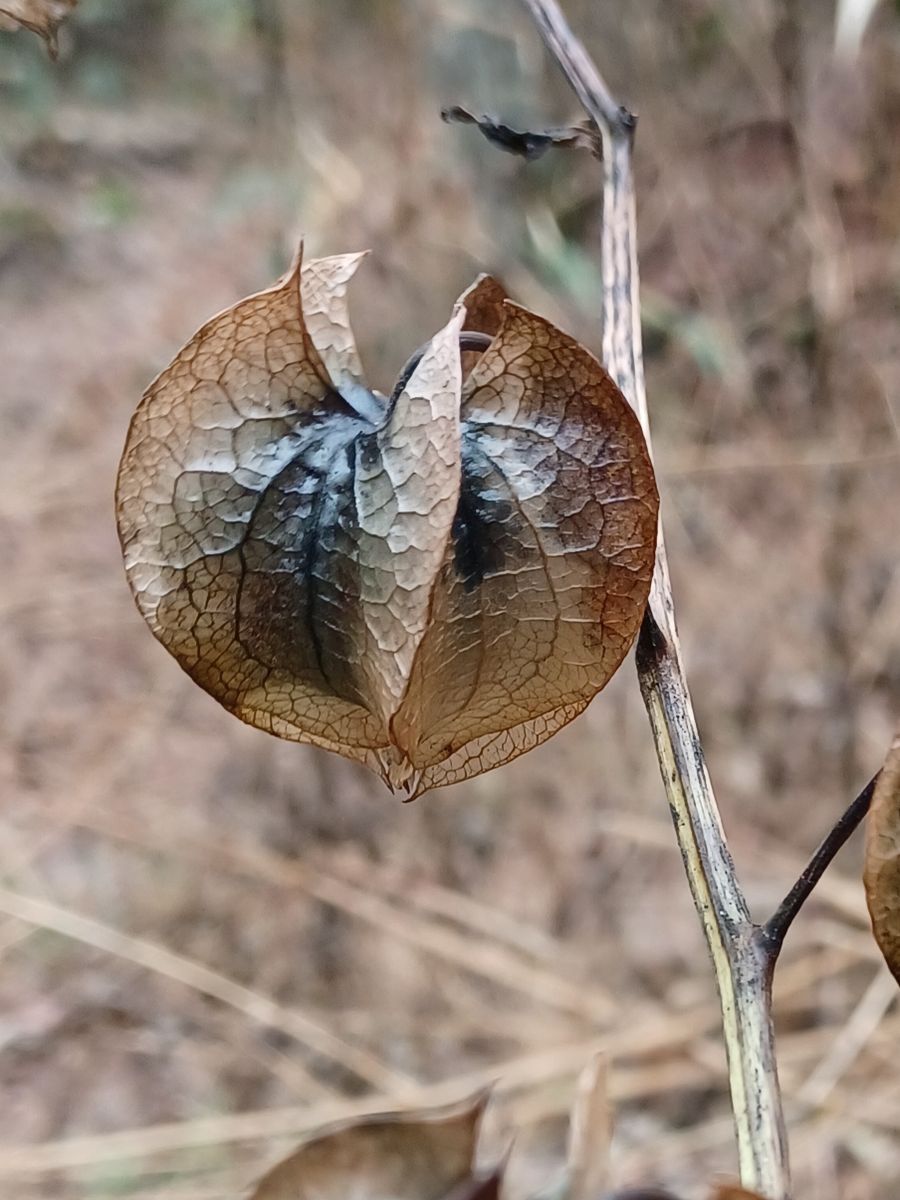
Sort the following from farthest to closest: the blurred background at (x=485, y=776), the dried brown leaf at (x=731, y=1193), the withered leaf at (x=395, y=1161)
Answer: the blurred background at (x=485, y=776) < the withered leaf at (x=395, y=1161) < the dried brown leaf at (x=731, y=1193)

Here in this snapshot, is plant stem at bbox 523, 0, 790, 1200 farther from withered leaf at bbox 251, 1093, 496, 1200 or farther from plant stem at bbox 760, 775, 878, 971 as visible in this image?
withered leaf at bbox 251, 1093, 496, 1200

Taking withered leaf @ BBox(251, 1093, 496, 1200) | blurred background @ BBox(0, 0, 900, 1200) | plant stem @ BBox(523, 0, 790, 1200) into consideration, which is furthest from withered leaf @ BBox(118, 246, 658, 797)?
blurred background @ BBox(0, 0, 900, 1200)

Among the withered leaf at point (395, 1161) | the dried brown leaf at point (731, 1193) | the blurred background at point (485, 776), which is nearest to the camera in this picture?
the dried brown leaf at point (731, 1193)

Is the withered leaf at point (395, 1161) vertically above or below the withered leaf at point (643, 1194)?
below

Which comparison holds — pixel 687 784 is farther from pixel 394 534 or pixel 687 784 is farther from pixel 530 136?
pixel 530 136

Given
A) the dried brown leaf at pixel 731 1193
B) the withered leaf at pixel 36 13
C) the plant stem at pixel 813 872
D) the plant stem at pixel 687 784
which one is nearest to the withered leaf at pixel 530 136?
the plant stem at pixel 687 784

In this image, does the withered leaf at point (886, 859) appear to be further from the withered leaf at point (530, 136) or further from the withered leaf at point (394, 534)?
the withered leaf at point (530, 136)

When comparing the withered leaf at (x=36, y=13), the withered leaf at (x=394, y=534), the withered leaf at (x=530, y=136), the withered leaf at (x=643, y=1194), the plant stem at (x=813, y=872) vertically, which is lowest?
the withered leaf at (x=643, y=1194)
